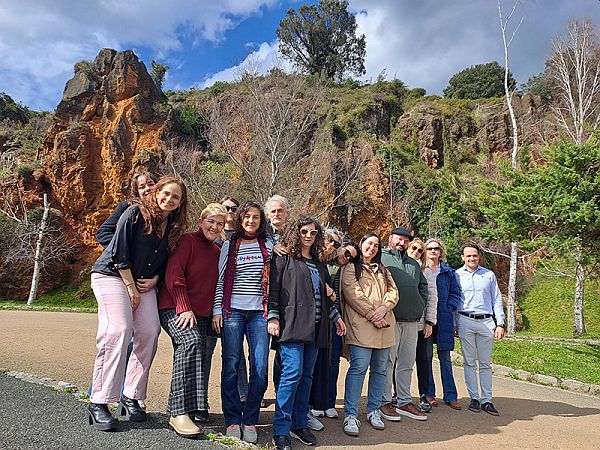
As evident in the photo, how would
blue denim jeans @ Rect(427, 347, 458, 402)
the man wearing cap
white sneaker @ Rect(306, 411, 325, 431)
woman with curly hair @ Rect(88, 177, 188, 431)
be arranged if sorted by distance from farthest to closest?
1. blue denim jeans @ Rect(427, 347, 458, 402)
2. the man wearing cap
3. white sneaker @ Rect(306, 411, 325, 431)
4. woman with curly hair @ Rect(88, 177, 188, 431)

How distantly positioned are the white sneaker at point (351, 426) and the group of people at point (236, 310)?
1 cm

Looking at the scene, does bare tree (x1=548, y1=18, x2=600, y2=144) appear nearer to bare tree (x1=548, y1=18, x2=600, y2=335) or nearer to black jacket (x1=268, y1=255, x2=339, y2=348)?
bare tree (x1=548, y1=18, x2=600, y2=335)

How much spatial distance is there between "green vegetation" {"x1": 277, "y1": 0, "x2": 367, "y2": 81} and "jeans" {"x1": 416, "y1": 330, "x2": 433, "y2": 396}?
1404 inches

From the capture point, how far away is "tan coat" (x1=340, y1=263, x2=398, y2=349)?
470cm

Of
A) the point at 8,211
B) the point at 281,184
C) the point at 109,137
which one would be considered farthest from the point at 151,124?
the point at 281,184

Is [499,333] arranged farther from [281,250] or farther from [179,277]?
[179,277]

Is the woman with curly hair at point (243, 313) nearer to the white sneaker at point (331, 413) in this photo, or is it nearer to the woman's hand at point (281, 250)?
the woman's hand at point (281, 250)

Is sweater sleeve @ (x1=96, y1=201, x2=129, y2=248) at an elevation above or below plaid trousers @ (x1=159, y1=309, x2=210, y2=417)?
above

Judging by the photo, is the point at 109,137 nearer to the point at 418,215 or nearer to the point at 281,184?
the point at 281,184

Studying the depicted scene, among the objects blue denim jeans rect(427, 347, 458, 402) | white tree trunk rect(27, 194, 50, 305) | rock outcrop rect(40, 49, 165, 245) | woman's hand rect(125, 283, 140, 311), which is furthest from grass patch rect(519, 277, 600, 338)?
white tree trunk rect(27, 194, 50, 305)

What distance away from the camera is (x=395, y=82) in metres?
34.5

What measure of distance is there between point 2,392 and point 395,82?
3419 cm

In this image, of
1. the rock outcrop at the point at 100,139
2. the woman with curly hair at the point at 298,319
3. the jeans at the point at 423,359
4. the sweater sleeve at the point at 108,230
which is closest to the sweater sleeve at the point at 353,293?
the woman with curly hair at the point at 298,319

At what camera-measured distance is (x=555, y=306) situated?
829 inches
